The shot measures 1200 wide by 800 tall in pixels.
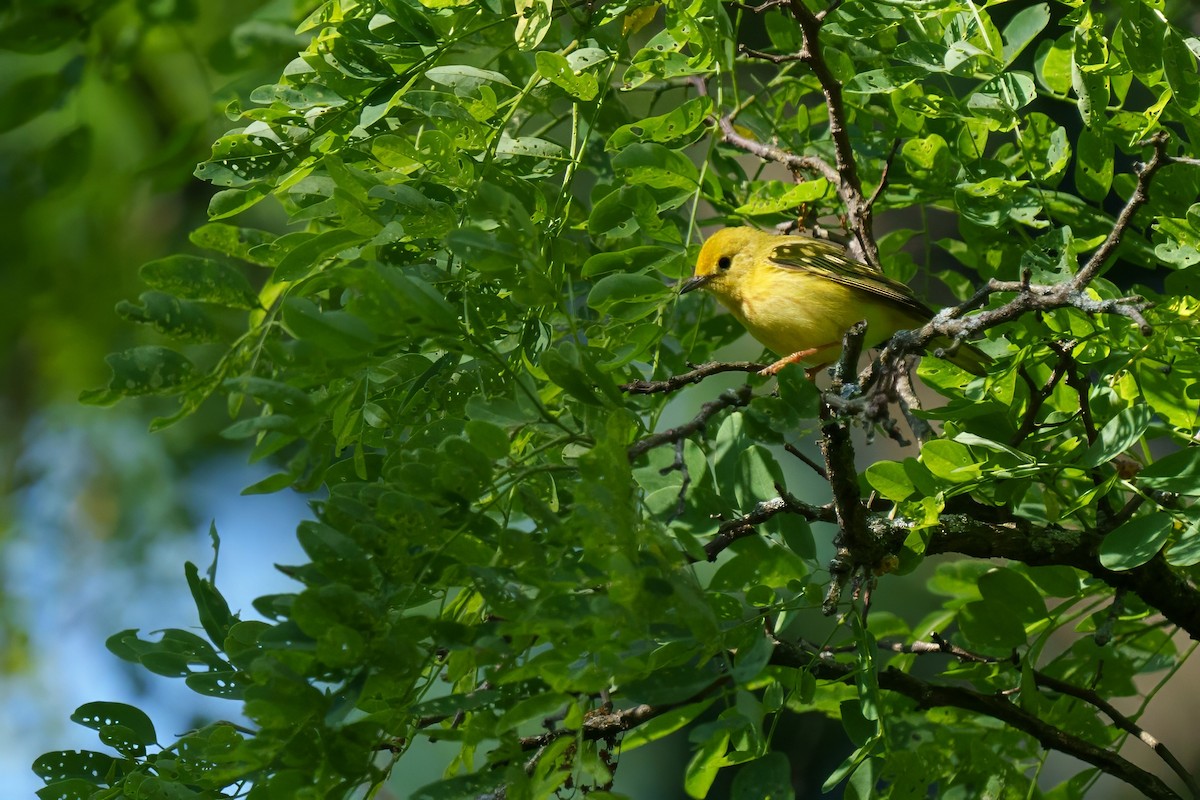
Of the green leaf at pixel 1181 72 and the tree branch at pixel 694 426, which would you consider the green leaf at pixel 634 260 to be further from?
the green leaf at pixel 1181 72

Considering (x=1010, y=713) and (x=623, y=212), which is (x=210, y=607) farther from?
(x=1010, y=713)

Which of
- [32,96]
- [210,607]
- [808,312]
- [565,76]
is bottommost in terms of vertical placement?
[808,312]

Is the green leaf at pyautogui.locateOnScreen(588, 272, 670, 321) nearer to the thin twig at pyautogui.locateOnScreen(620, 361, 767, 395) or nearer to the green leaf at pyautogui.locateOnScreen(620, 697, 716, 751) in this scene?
the thin twig at pyautogui.locateOnScreen(620, 361, 767, 395)

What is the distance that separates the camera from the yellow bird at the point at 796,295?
2779 millimetres

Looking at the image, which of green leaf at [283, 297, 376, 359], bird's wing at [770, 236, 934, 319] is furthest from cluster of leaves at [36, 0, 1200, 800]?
bird's wing at [770, 236, 934, 319]

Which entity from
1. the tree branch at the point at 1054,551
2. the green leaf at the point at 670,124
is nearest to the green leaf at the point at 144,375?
the green leaf at the point at 670,124

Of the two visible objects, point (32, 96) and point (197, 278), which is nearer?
point (197, 278)

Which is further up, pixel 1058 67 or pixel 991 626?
pixel 1058 67

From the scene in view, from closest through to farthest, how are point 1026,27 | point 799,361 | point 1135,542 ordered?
point 1135,542 < point 1026,27 < point 799,361

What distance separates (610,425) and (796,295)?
5.82ft

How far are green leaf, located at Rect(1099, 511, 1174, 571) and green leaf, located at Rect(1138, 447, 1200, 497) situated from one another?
0.14ft

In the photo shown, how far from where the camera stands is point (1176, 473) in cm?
171

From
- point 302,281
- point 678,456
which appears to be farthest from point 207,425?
point 678,456

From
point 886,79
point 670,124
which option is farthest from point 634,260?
point 886,79
